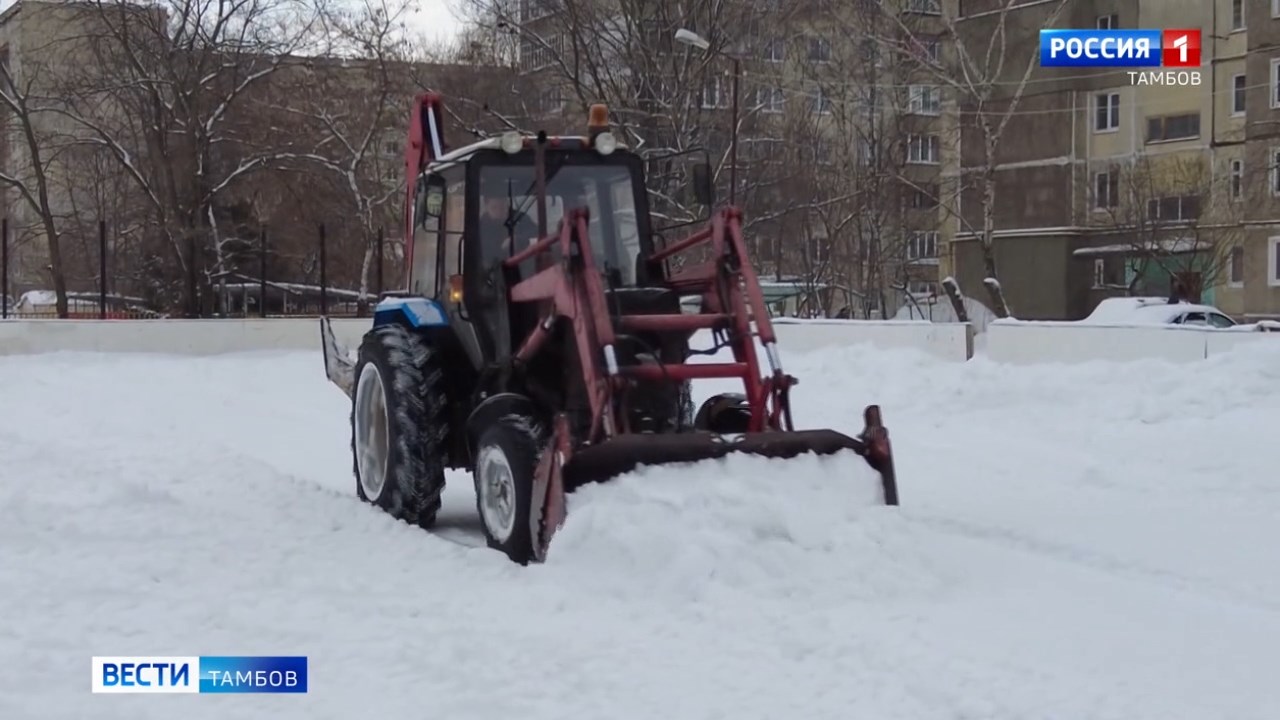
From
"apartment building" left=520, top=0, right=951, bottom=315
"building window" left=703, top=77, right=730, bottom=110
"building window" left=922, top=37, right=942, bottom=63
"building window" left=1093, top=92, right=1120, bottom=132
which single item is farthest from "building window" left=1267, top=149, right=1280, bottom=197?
"building window" left=703, top=77, right=730, bottom=110

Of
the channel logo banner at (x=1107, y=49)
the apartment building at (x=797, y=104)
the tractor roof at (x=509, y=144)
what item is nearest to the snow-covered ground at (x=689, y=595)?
the tractor roof at (x=509, y=144)

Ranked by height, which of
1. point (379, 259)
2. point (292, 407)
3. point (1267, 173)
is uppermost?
point (1267, 173)

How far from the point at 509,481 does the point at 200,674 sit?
267 cm

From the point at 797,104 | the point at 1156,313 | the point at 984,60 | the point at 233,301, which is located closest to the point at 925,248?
the point at 984,60

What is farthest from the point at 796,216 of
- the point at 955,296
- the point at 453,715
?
the point at 453,715

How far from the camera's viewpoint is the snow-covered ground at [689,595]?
5.59m

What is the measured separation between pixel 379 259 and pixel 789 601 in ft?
74.0

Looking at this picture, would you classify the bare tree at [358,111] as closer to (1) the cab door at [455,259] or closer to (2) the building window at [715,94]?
(2) the building window at [715,94]

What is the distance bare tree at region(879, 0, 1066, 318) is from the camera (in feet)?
97.2

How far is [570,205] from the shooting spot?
9.82 m

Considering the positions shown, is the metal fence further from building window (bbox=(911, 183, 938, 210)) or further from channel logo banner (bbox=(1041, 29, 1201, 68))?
channel logo banner (bbox=(1041, 29, 1201, 68))

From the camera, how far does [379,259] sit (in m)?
28.6

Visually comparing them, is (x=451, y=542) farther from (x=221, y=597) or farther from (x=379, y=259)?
(x=379, y=259)

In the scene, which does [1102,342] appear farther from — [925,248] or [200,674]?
[925,248]
